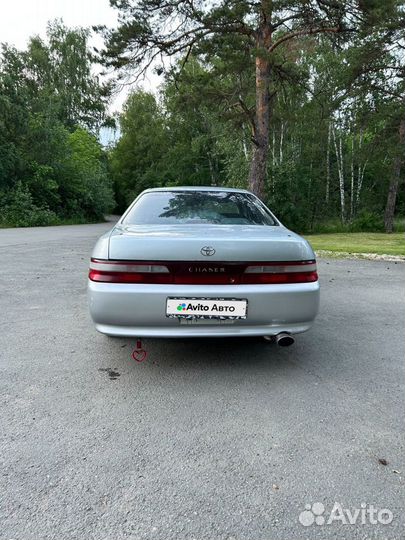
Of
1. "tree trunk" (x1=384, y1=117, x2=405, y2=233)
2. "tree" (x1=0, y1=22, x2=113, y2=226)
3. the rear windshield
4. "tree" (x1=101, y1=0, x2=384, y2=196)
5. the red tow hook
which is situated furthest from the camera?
"tree" (x1=0, y1=22, x2=113, y2=226)

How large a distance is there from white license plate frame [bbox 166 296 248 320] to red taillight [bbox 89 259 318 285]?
125 mm

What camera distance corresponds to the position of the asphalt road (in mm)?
1552

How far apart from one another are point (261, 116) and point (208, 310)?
39.7 feet

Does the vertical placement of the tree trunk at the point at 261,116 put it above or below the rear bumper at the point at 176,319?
above

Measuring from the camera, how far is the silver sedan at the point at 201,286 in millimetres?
2607

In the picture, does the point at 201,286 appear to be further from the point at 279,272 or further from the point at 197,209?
the point at 197,209

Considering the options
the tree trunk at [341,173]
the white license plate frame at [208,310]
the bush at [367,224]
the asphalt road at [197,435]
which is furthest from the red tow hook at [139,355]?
the tree trunk at [341,173]

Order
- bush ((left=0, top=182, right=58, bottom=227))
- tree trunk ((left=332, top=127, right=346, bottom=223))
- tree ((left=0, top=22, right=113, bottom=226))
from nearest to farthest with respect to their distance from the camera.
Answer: bush ((left=0, top=182, right=58, bottom=227)), tree ((left=0, top=22, right=113, bottom=226)), tree trunk ((left=332, top=127, right=346, bottom=223))

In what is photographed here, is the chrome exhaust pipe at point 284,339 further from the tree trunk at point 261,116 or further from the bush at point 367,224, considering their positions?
the bush at point 367,224

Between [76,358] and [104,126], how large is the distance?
44781 mm

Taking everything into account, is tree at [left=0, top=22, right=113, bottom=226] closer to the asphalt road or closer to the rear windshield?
the rear windshield

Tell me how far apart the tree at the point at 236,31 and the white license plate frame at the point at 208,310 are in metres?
10.8

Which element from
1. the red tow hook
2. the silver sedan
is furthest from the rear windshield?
the red tow hook

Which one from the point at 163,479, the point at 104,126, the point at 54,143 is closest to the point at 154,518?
the point at 163,479
